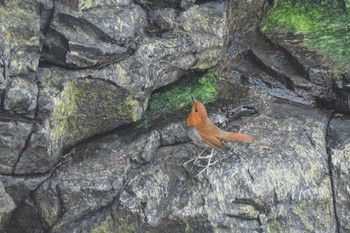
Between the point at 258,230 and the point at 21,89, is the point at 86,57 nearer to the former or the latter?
the point at 21,89

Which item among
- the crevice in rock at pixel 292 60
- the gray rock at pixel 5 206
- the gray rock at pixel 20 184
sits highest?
the crevice in rock at pixel 292 60

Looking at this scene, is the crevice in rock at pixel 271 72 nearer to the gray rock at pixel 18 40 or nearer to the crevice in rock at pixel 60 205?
the gray rock at pixel 18 40

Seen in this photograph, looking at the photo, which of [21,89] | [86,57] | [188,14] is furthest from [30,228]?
[188,14]

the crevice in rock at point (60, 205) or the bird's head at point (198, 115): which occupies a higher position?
the bird's head at point (198, 115)

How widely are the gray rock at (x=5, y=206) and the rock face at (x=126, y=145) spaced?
2 cm

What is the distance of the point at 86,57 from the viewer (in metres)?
7.91

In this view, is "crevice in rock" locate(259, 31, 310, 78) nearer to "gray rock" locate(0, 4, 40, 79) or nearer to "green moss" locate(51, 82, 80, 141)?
"green moss" locate(51, 82, 80, 141)

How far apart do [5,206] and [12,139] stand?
43.3 inches

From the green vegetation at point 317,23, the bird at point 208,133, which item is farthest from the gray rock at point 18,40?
the green vegetation at point 317,23

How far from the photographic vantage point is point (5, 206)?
316 inches

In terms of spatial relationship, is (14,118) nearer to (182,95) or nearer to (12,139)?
(12,139)

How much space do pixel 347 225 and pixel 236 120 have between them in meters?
2.31

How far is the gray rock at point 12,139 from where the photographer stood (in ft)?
24.8

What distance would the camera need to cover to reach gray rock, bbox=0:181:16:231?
310 inches
